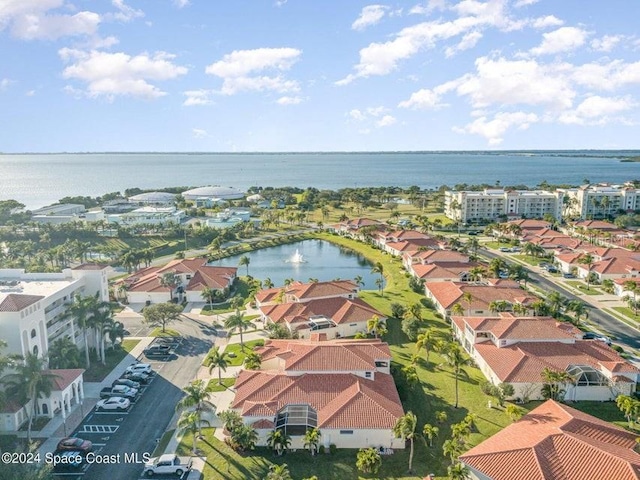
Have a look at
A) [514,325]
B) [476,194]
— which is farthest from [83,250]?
[476,194]

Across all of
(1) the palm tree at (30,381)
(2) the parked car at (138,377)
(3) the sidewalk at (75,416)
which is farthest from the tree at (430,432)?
(1) the palm tree at (30,381)

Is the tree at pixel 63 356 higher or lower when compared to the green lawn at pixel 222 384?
higher

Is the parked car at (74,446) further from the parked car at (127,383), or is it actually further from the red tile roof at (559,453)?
the red tile roof at (559,453)

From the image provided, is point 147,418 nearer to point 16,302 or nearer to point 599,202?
point 16,302

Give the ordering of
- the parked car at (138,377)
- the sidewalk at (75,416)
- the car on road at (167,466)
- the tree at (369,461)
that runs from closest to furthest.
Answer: the tree at (369,461) < the car on road at (167,466) < the sidewalk at (75,416) < the parked car at (138,377)

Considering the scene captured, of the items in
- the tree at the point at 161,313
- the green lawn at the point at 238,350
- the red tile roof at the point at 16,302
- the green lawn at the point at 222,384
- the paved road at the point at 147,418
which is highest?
the red tile roof at the point at 16,302

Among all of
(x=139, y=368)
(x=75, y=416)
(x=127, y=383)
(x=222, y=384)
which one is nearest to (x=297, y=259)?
(x=139, y=368)

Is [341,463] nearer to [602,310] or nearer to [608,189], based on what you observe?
[602,310]
